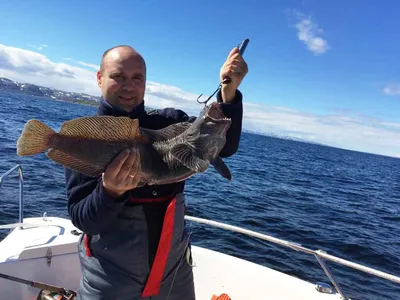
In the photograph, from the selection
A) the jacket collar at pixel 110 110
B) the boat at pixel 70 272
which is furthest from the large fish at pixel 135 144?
the boat at pixel 70 272

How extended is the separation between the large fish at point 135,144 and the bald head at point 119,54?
69cm

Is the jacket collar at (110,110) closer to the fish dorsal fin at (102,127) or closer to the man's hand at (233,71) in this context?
the fish dorsal fin at (102,127)

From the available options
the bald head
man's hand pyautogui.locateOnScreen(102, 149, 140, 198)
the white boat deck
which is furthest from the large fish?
the white boat deck

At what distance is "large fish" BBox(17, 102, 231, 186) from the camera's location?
2875mm

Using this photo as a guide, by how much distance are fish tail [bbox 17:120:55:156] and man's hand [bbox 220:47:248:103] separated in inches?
68.5

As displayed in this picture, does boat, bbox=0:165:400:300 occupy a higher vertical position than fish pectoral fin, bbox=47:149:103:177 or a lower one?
lower

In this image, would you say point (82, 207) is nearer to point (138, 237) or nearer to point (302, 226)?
point (138, 237)

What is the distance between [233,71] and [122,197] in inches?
64.9

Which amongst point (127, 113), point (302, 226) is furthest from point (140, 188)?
point (302, 226)

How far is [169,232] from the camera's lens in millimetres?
3154

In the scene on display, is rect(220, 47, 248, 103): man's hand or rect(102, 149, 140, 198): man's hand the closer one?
rect(102, 149, 140, 198): man's hand

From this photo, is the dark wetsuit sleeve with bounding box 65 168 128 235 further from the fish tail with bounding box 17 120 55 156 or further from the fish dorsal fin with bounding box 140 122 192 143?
the fish dorsal fin with bounding box 140 122 192 143

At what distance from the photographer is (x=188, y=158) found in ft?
10.1

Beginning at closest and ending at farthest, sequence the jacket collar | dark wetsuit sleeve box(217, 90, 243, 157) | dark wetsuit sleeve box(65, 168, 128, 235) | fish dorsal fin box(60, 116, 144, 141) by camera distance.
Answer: dark wetsuit sleeve box(65, 168, 128, 235) < fish dorsal fin box(60, 116, 144, 141) < the jacket collar < dark wetsuit sleeve box(217, 90, 243, 157)
